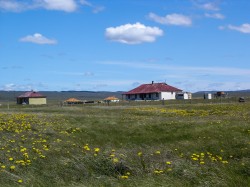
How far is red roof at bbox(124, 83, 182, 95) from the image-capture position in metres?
109

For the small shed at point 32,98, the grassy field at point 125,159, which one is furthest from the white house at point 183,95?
the grassy field at point 125,159

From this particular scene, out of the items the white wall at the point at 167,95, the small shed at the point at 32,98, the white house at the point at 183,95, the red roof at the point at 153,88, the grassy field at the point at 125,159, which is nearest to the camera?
the grassy field at the point at 125,159

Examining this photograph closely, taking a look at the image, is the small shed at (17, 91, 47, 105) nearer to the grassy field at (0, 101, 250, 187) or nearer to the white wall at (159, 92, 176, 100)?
the white wall at (159, 92, 176, 100)

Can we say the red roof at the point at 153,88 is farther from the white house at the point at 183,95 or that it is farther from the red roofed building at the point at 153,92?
the white house at the point at 183,95

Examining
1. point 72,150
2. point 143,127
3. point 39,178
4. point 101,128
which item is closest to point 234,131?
point 143,127

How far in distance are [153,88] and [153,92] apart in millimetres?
2217

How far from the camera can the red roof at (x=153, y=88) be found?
357 feet

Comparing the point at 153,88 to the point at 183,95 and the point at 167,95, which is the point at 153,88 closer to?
the point at 167,95

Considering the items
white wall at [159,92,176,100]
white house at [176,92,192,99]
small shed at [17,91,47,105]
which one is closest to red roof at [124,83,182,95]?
white wall at [159,92,176,100]

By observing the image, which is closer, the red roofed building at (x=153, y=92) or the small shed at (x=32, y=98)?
the red roofed building at (x=153, y=92)

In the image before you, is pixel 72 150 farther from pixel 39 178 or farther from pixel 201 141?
pixel 201 141

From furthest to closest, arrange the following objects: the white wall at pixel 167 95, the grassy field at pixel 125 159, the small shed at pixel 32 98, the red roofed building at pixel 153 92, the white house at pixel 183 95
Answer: the small shed at pixel 32 98 < the white house at pixel 183 95 < the red roofed building at pixel 153 92 < the white wall at pixel 167 95 < the grassy field at pixel 125 159

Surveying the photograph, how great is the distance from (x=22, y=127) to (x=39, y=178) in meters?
12.1

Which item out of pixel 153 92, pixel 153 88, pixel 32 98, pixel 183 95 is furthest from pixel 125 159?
pixel 32 98
